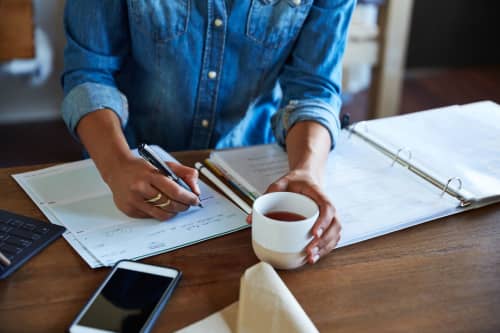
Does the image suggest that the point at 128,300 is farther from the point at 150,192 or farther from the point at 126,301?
the point at 150,192

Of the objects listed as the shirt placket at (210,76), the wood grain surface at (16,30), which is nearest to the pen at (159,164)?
the shirt placket at (210,76)

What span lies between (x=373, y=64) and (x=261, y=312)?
67.2 inches

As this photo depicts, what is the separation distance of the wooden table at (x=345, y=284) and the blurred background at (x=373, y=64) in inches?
54.4

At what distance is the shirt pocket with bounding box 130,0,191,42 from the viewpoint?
3.19 feet

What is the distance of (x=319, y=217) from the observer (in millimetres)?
700

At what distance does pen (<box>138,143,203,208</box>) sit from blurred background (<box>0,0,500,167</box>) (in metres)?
1.30

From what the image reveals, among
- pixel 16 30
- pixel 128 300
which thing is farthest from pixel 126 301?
pixel 16 30

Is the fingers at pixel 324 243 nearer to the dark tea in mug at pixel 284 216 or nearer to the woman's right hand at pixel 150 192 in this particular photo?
the dark tea in mug at pixel 284 216

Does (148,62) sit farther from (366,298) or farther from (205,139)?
(366,298)

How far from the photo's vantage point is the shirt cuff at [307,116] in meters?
0.95

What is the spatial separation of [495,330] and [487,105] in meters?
0.64

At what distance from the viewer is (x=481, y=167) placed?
0.93 metres

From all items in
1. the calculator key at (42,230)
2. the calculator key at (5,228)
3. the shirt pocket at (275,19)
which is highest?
the shirt pocket at (275,19)

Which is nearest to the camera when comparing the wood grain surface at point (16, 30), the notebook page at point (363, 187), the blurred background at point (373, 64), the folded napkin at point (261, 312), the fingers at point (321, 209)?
Answer: the folded napkin at point (261, 312)
